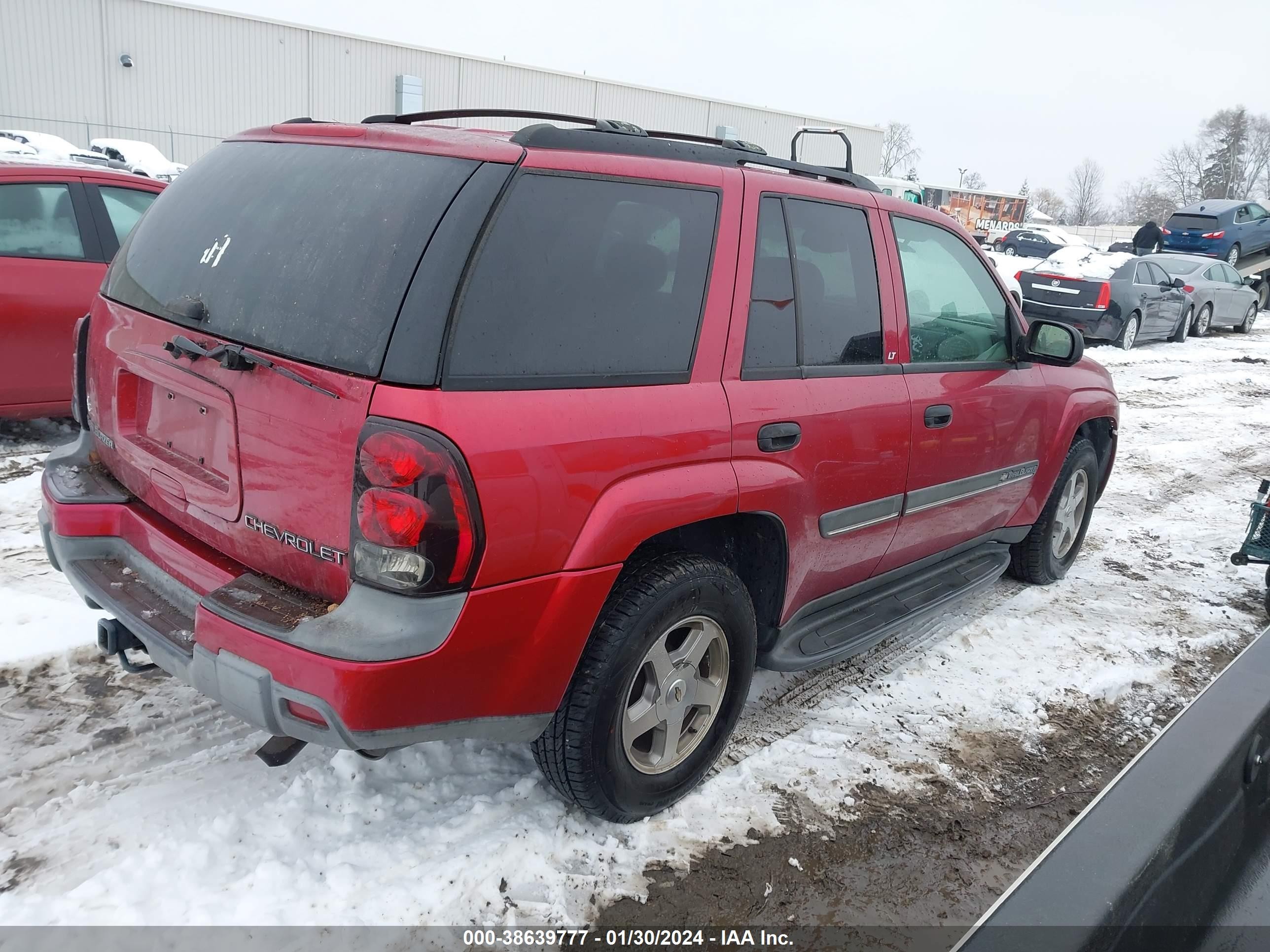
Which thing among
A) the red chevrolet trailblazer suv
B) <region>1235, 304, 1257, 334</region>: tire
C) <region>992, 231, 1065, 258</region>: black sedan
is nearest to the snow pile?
<region>1235, 304, 1257, 334</region>: tire

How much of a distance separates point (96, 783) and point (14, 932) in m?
0.59

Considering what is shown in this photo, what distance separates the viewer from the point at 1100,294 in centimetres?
1349

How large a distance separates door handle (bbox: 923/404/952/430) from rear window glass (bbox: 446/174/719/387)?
124 cm

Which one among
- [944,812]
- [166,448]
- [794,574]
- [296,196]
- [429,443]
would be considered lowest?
[944,812]

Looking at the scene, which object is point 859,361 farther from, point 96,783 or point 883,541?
point 96,783

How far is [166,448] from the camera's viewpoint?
268 cm

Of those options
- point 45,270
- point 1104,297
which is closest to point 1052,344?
point 45,270

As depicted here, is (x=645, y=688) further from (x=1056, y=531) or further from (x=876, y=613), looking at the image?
(x=1056, y=531)

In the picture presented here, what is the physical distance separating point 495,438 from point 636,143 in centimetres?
111

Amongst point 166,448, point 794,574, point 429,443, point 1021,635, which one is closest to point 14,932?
point 166,448

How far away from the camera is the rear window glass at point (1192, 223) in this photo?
2248 cm

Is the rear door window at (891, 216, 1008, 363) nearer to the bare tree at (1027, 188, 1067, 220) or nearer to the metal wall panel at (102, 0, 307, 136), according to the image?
the metal wall panel at (102, 0, 307, 136)

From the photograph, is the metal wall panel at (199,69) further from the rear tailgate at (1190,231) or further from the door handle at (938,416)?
the door handle at (938,416)

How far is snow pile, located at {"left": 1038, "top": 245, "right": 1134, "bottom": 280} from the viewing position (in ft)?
44.6
